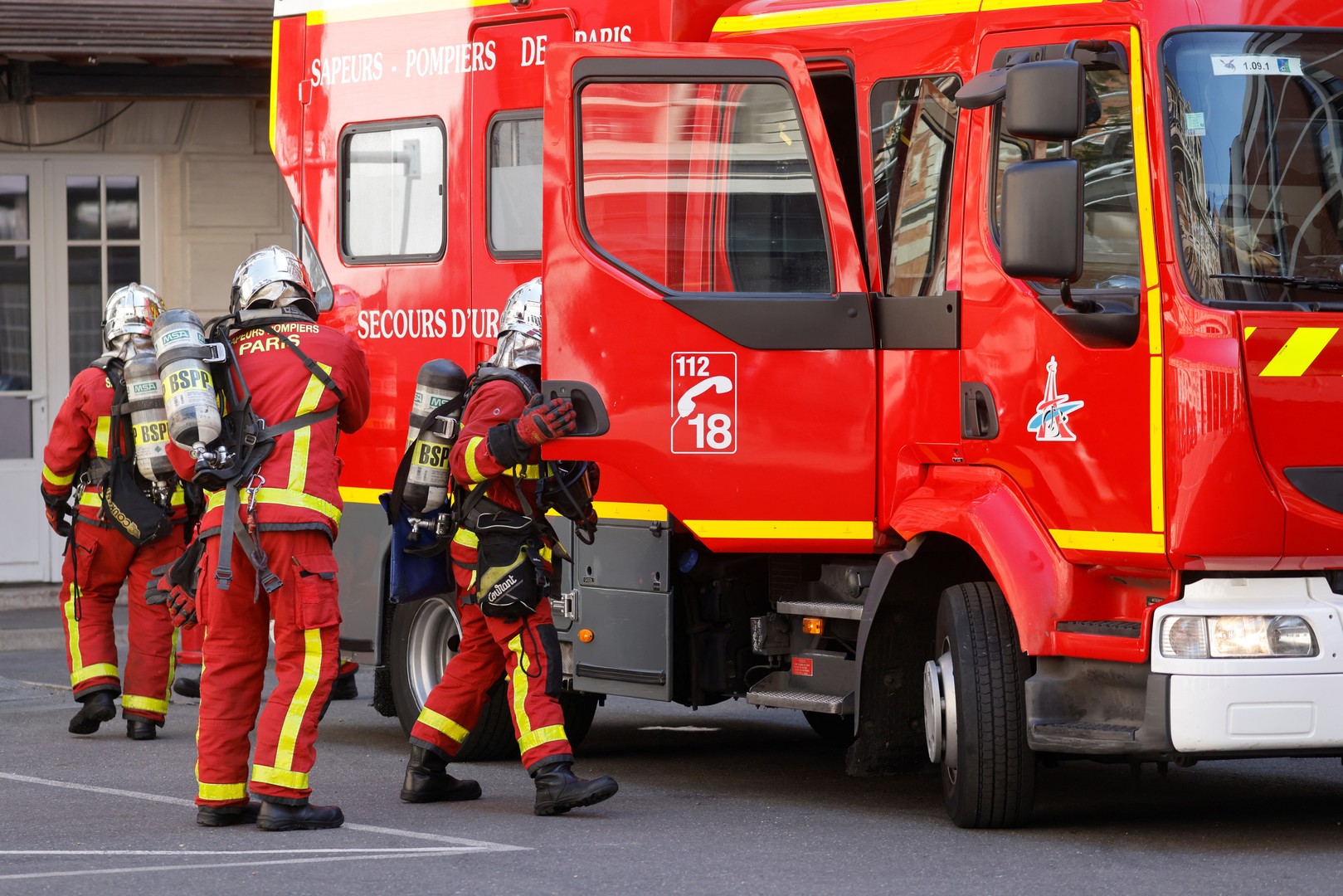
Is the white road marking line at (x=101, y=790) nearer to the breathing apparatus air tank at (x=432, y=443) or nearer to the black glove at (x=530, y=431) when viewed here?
the breathing apparatus air tank at (x=432, y=443)

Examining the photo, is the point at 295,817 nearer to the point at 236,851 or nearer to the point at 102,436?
the point at 236,851

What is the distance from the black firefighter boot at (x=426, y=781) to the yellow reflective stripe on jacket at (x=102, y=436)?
111 inches

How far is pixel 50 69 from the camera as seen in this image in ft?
45.1

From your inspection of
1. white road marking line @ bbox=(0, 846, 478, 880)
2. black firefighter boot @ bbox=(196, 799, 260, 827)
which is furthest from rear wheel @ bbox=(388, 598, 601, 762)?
white road marking line @ bbox=(0, 846, 478, 880)

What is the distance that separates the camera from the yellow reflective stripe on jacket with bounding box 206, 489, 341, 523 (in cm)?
688

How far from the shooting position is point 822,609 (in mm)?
7199

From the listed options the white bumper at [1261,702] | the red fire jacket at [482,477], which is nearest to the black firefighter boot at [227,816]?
the red fire jacket at [482,477]

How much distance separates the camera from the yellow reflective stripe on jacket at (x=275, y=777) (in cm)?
683

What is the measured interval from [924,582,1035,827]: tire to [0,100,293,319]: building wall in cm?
879

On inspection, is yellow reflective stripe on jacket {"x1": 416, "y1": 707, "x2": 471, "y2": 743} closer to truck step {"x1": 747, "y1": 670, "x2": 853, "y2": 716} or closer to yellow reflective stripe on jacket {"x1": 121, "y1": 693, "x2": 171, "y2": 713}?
truck step {"x1": 747, "y1": 670, "x2": 853, "y2": 716}

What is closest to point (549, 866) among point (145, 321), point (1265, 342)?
point (1265, 342)

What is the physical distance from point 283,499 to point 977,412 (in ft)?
7.37

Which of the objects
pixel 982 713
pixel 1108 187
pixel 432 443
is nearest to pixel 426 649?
pixel 432 443

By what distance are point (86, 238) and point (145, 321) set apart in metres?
5.27
